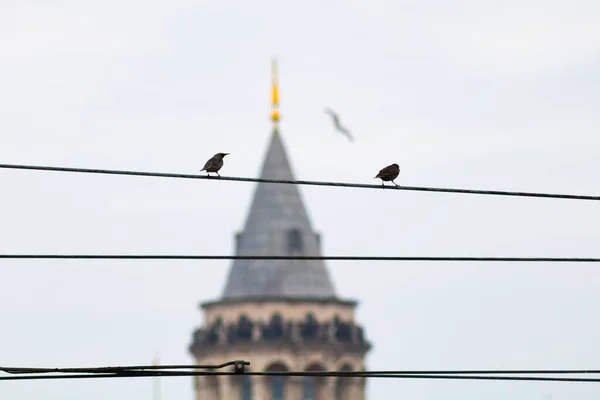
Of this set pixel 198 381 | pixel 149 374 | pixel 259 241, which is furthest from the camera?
pixel 198 381

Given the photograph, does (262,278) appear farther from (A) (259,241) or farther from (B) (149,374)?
(B) (149,374)

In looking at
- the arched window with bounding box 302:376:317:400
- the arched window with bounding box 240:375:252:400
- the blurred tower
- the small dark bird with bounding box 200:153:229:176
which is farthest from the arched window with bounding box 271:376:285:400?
the small dark bird with bounding box 200:153:229:176

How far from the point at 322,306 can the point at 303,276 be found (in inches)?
94.3

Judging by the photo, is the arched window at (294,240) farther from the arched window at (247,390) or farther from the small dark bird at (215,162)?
the small dark bird at (215,162)

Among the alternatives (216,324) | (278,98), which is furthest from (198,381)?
(278,98)

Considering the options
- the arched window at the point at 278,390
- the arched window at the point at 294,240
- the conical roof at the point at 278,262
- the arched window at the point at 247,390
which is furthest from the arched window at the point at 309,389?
the arched window at the point at 294,240

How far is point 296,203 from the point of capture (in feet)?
567

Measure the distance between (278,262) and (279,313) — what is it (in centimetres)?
347

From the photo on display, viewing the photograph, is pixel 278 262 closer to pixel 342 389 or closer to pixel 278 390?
pixel 278 390

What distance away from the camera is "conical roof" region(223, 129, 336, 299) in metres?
170

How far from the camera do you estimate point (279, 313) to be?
6767 inches

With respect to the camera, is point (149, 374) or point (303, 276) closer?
point (149, 374)

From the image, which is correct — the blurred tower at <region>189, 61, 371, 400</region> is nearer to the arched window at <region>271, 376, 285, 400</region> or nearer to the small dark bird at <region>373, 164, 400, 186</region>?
the arched window at <region>271, 376, 285, 400</region>

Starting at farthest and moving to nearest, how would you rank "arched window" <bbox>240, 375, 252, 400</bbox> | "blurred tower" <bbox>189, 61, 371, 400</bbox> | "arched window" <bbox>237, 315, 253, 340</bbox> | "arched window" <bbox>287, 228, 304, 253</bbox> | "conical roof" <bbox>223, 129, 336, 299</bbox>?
"arched window" <bbox>240, 375, 252, 400</bbox>
"arched window" <bbox>237, 315, 253, 340</bbox>
"blurred tower" <bbox>189, 61, 371, 400</bbox>
"conical roof" <bbox>223, 129, 336, 299</bbox>
"arched window" <bbox>287, 228, 304, 253</bbox>
